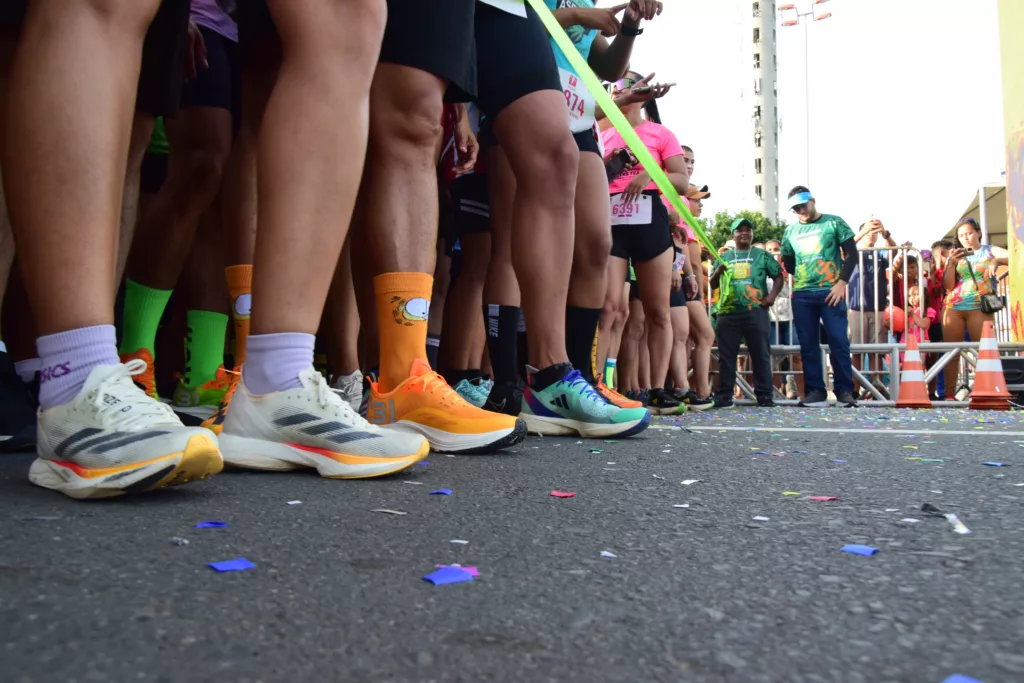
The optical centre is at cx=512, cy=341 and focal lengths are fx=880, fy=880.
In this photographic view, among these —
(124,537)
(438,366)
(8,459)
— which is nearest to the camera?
(124,537)

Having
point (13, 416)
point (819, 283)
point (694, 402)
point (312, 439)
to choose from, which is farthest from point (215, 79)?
point (819, 283)

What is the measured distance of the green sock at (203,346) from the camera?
274 centimetres

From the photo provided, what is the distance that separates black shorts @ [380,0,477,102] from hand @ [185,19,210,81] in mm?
536

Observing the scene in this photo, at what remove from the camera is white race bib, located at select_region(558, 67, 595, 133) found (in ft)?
11.1

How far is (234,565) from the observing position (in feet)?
2.94

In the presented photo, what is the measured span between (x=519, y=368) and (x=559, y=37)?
1.10 metres

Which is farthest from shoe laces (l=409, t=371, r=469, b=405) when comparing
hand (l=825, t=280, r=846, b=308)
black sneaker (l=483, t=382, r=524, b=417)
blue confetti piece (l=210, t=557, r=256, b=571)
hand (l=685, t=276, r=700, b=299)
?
hand (l=825, t=280, r=846, b=308)

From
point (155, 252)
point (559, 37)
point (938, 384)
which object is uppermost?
point (559, 37)

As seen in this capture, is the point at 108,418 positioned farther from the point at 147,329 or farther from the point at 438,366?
the point at 438,366

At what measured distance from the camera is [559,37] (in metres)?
2.51

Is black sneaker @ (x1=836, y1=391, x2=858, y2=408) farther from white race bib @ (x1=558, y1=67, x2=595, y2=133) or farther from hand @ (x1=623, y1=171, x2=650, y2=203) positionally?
white race bib @ (x1=558, y1=67, x2=595, y2=133)

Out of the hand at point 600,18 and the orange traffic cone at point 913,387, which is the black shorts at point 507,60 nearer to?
the hand at point 600,18

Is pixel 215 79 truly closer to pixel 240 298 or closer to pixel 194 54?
pixel 194 54

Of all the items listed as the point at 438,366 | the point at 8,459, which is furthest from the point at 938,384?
the point at 8,459
